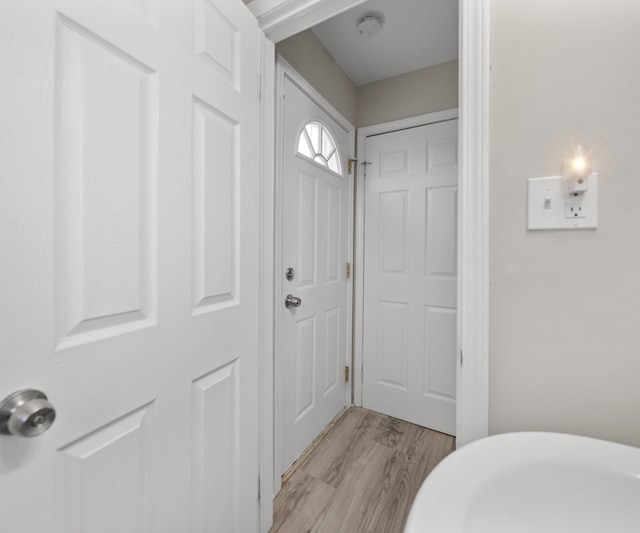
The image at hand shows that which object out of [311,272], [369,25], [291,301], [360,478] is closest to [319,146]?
[369,25]

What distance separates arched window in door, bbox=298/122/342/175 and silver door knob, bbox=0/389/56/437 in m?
1.44

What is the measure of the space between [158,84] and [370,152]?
171cm

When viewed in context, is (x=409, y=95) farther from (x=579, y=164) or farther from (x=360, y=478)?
(x=360, y=478)

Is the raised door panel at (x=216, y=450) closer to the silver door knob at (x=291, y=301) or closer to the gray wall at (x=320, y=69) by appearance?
the silver door knob at (x=291, y=301)

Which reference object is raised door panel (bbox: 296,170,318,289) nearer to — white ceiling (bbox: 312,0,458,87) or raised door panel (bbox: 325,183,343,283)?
raised door panel (bbox: 325,183,343,283)

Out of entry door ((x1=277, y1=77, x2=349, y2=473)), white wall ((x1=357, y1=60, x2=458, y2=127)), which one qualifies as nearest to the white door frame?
entry door ((x1=277, y1=77, x2=349, y2=473))

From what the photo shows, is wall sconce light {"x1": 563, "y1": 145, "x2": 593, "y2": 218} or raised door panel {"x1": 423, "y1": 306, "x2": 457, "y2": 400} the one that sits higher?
wall sconce light {"x1": 563, "y1": 145, "x2": 593, "y2": 218}

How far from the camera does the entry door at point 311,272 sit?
1568 millimetres

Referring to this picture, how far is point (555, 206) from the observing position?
72 cm

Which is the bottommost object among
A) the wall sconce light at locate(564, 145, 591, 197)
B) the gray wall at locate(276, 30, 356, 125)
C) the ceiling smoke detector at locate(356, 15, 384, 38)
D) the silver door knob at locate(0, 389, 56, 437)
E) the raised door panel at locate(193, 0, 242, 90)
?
the silver door knob at locate(0, 389, 56, 437)

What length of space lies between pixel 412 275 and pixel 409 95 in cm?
122

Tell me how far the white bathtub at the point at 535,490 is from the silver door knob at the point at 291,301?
1060 millimetres

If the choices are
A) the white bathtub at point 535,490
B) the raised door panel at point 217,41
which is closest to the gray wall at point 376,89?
the raised door panel at point 217,41

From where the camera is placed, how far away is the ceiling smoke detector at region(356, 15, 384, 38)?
5.26 feet
